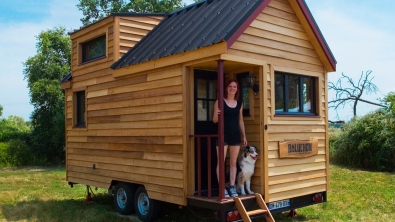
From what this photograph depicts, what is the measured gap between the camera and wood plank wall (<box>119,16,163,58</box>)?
358 inches

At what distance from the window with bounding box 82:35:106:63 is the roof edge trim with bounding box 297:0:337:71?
4656mm

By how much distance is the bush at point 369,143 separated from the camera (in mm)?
15500

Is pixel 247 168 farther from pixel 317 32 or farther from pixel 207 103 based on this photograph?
pixel 317 32

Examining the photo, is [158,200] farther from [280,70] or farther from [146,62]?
[280,70]

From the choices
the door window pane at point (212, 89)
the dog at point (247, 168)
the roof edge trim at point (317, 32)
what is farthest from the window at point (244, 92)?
the roof edge trim at point (317, 32)

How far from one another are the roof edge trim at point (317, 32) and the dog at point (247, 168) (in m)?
2.60

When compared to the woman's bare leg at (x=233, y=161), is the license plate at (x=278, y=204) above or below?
below

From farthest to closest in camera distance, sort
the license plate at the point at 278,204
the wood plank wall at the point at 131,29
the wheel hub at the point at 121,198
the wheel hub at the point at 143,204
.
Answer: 1. the wood plank wall at the point at 131,29
2. the wheel hub at the point at 121,198
3. the wheel hub at the point at 143,204
4. the license plate at the point at 278,204

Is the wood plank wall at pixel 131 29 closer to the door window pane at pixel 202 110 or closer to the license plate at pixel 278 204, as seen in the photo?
the door window pane at pixel 202 110

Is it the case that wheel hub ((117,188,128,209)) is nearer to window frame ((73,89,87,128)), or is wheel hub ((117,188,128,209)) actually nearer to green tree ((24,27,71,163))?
window frame ((73,89,87,128))

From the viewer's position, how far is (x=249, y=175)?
6805 mm

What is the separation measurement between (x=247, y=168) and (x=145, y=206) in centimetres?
235

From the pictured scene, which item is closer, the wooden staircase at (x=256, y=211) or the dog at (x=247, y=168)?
the wooden staircase at (x=256, y=211)

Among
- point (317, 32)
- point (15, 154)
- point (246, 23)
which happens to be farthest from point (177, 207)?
point (15, 154)
